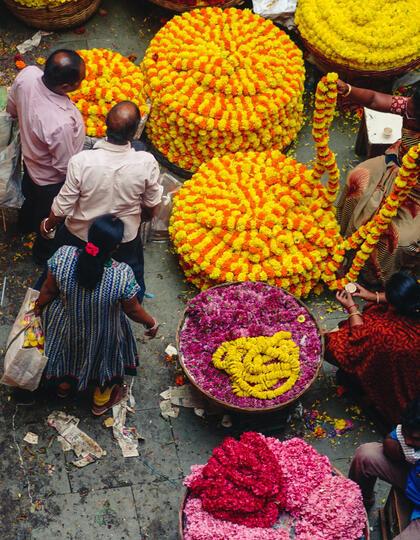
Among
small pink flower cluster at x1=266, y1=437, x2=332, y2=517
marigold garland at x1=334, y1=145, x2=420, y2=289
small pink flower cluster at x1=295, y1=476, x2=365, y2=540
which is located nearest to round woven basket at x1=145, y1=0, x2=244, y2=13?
marigold garland at x1=334, y1=145, x2=420, y2=289

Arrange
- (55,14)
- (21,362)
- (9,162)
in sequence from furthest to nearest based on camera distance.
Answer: (55,14) → (9,162) → (21,362)

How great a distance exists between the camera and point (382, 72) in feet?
20.7

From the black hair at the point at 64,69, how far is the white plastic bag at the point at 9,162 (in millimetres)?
573

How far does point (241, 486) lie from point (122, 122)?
2.07 meters

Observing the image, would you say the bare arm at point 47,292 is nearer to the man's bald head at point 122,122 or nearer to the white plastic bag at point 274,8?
the man's bald head at point 122,122

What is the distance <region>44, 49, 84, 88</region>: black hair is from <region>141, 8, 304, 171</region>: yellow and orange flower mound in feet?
4.18

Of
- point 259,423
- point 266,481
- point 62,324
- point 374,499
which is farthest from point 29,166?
point 374,499

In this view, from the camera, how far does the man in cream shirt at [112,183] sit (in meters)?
4.20

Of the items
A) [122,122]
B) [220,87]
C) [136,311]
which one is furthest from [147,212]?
[220,87]

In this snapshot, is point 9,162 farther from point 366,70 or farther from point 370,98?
point 366,70

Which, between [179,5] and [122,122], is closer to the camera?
[122,122]

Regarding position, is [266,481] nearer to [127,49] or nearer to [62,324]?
[62,324]

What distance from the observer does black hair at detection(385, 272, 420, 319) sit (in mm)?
4215

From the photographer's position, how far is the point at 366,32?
624 cm
